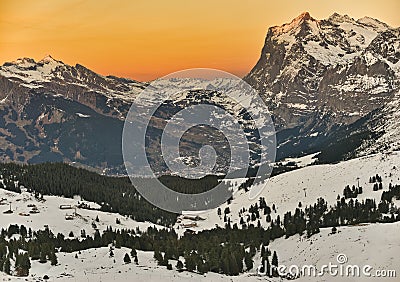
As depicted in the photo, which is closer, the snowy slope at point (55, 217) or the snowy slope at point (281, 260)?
the snowy slope at point (281, 260)

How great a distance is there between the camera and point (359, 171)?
176 metres

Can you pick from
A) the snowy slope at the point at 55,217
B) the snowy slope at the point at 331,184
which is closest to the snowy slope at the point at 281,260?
the snowy slope at the point at 331,184

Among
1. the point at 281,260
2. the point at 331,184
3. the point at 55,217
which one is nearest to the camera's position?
the point at 281,260

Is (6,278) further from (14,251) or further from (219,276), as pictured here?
(219,276)

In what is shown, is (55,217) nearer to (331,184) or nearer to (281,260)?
(331,184)

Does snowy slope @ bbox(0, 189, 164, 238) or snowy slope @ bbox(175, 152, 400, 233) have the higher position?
snowy slope @ bbox(175, 152, 400, 233)

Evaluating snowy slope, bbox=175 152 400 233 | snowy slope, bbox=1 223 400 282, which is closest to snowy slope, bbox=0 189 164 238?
snowy slope, bbox=175 152 400 233

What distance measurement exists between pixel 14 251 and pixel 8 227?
61.2 meters

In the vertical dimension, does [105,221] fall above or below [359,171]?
below

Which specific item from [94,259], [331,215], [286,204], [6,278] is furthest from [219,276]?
[286,204]

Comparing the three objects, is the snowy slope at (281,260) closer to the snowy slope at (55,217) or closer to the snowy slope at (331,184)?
the snowy slope at (331,184)

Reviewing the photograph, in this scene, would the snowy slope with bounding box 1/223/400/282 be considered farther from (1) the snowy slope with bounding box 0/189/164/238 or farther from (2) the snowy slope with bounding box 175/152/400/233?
(1) the snowy slope with bounding box 0/189/164/238

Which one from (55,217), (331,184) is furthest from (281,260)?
(55,217)

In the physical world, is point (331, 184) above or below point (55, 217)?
above
